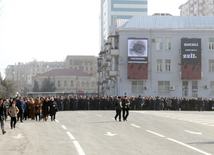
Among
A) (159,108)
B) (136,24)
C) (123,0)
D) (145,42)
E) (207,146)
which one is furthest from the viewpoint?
(123,0)

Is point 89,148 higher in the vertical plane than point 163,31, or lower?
lower

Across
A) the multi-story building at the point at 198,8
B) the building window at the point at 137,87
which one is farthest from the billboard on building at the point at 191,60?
the multi-story building at the point at 198,8

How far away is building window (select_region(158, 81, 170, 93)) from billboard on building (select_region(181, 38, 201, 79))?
2.63 m

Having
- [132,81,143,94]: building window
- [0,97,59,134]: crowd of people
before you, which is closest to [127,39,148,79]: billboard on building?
[132,81,143,94]: building window

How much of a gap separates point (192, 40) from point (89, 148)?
4684 centimetres

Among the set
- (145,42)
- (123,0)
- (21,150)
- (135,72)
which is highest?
(123,0)

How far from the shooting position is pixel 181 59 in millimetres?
56281

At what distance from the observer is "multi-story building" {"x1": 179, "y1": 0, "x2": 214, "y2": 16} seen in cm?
10596

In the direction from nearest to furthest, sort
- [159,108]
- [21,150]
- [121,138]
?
1. [21,150]
2. [121,138]
3. [159,108]

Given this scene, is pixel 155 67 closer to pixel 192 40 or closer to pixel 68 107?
pixel 192 40

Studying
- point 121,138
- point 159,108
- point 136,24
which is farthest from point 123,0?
point 121,138

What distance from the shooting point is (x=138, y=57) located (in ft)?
181

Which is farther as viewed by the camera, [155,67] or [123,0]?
[123,0]

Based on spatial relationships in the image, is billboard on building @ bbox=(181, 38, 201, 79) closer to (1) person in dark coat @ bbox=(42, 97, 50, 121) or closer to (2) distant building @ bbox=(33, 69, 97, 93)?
(1) person in dark coat @ bbox=(42, 97, 50, 121)
